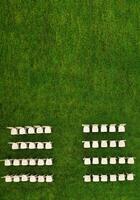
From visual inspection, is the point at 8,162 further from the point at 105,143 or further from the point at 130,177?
the point at 130,177

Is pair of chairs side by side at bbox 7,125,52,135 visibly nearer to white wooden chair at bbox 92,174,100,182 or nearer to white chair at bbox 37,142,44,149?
white chair at bbox 37,142,44,149

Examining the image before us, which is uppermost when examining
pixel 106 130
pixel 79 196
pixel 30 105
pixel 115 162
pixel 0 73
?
pixel 0 73

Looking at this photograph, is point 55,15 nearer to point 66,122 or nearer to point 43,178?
point 66,122

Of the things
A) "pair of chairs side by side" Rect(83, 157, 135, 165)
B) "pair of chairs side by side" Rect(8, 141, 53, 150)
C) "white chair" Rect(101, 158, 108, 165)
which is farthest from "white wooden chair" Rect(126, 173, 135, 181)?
"pair of chairs side by side" Rect(8, 141, 53, 150)

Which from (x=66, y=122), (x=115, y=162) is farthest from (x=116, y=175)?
(x=66, y=122)

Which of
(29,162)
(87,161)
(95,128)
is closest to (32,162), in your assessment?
(29,162)

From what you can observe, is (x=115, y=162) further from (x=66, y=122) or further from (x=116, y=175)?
(x=66, y=122)

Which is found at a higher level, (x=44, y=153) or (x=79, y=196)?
(x=44, y=153)
